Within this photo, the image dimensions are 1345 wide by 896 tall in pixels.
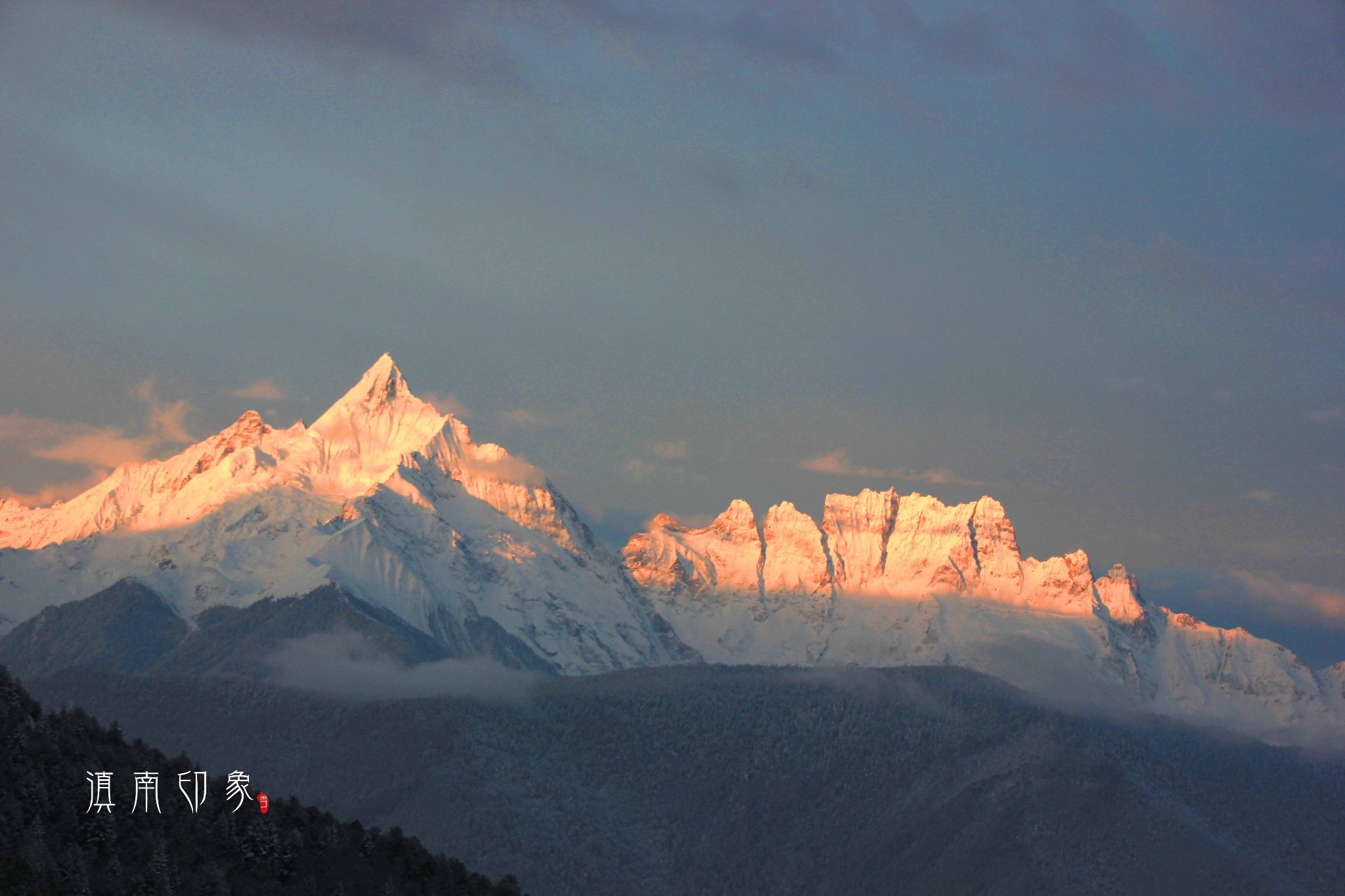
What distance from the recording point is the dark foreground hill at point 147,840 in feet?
436

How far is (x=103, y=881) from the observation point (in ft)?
438

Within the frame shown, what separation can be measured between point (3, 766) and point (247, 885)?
864 inches

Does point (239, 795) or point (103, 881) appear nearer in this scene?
point (103, 881)

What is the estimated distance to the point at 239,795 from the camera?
162m

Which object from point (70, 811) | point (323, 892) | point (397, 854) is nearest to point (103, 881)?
point (70, 811)

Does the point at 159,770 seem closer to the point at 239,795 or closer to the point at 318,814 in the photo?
the point at 239,795

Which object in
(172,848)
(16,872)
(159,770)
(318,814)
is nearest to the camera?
(16,872)

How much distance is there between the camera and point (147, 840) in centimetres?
14300

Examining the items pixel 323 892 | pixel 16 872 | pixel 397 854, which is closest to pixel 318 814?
pixel 397 854

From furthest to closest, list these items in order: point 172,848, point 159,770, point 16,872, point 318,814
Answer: point 318,814, point 159,770, point 172,848, point 16,872

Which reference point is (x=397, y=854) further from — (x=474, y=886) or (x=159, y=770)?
(x=159, y=770)

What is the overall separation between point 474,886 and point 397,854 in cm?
806

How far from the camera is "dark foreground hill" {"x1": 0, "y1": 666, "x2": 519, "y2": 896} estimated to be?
133 meters

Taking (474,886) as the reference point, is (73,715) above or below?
above
